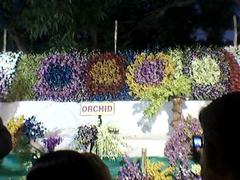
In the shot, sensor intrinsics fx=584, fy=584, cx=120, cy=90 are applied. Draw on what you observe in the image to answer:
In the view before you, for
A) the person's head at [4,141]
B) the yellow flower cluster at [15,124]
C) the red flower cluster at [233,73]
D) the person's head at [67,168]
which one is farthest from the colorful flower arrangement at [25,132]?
the person's head at [67,168]

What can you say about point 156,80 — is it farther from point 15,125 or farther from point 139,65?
point 15,125

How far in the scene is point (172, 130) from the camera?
16.2 ft

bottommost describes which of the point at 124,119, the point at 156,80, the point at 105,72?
the point at 124,119

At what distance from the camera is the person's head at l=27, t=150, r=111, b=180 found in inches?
46.8

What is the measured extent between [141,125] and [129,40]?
4208mm

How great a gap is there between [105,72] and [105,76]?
4 centimetres

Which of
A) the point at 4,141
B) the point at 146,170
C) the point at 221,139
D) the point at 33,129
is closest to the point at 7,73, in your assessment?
A: the point at 33,129

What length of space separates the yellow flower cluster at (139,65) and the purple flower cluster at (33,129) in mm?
923

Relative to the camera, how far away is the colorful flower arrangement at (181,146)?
4852 millimetres

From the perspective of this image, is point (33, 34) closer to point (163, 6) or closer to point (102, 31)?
point (102, 31)

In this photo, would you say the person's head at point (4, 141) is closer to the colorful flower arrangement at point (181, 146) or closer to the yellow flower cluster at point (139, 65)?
the colorful flower arrangement at point (181, 146)

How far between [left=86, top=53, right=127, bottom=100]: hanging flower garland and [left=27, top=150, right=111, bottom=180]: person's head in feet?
12.9

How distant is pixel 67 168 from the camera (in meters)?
1.20

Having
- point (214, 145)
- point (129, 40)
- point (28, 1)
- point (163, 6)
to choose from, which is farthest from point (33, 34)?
point (214, 145)
